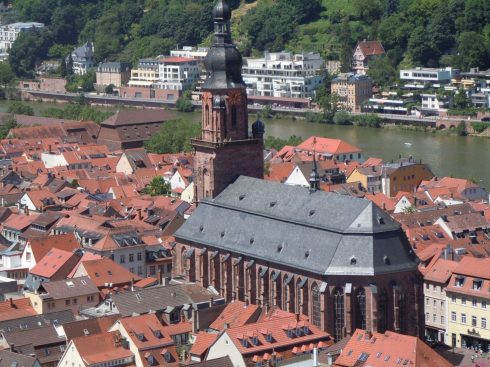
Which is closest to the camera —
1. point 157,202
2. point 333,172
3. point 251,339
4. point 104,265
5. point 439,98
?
point 251,339

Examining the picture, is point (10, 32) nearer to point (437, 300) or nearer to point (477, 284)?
point (437, 300)

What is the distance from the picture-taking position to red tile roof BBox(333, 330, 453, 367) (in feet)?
152

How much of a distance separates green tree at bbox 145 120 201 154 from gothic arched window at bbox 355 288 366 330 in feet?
138

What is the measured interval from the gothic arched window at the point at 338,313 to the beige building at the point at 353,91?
7157 centimetres

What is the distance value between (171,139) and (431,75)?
34.4 m

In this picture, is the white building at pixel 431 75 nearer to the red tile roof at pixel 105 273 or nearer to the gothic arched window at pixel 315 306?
the red tile roof at pixel 105 273

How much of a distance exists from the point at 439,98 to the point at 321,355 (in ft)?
239

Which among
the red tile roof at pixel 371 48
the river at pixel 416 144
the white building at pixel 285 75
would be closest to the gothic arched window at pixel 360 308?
the river at pixel 416 144

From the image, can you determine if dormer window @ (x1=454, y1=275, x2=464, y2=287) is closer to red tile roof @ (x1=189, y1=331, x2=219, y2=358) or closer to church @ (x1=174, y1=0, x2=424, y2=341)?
church @ (x1=174, y1=0, x2=424, y2=341)

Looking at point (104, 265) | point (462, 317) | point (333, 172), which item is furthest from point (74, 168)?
point (462, 317)

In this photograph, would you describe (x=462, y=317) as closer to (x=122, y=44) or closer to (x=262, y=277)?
(x=262, y=277)

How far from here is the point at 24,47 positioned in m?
157

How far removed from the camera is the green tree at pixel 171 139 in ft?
312

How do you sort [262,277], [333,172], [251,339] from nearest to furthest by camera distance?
[251,339], [262,277], [333,172]
